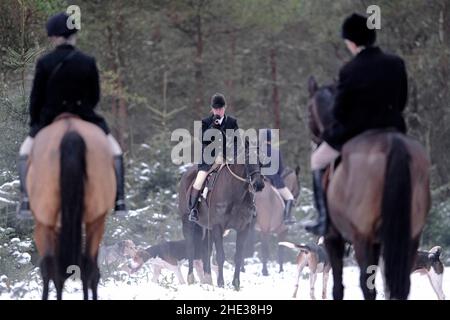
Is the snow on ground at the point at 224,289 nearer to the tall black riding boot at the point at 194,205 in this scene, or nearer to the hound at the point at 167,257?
the hound at the point at 167,257

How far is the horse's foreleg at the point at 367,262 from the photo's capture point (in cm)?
1034

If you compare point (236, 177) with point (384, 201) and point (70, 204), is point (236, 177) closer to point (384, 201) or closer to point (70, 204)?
point (70, 204)

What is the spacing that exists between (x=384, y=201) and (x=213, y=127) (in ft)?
25.1

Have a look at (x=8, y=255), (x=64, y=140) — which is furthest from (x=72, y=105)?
(x=8, y=255)

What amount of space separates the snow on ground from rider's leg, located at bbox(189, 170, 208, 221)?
1.06 metres

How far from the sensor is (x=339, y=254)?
11500 mm

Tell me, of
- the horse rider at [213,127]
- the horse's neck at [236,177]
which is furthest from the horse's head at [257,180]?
the horse rider at [213,127]

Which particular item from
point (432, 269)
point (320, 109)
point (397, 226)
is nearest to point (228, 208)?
point (432, 269)

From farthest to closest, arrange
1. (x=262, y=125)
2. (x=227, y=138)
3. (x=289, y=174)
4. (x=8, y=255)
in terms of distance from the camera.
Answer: (x=262, y=125)
(x=289, y=174)
(x=227, y=138)
(x=8, y=255)

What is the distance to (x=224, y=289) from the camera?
1681cm

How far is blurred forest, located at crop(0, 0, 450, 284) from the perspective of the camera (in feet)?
104

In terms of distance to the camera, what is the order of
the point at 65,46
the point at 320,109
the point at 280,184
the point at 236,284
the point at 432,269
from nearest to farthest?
the point at 65,46 < the point at 320,109 < the point at 432,269 < the point at 236,284 < the point at 280,184

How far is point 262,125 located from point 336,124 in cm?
2919

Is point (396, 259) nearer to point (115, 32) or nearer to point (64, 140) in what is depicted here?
point (64, 140)
